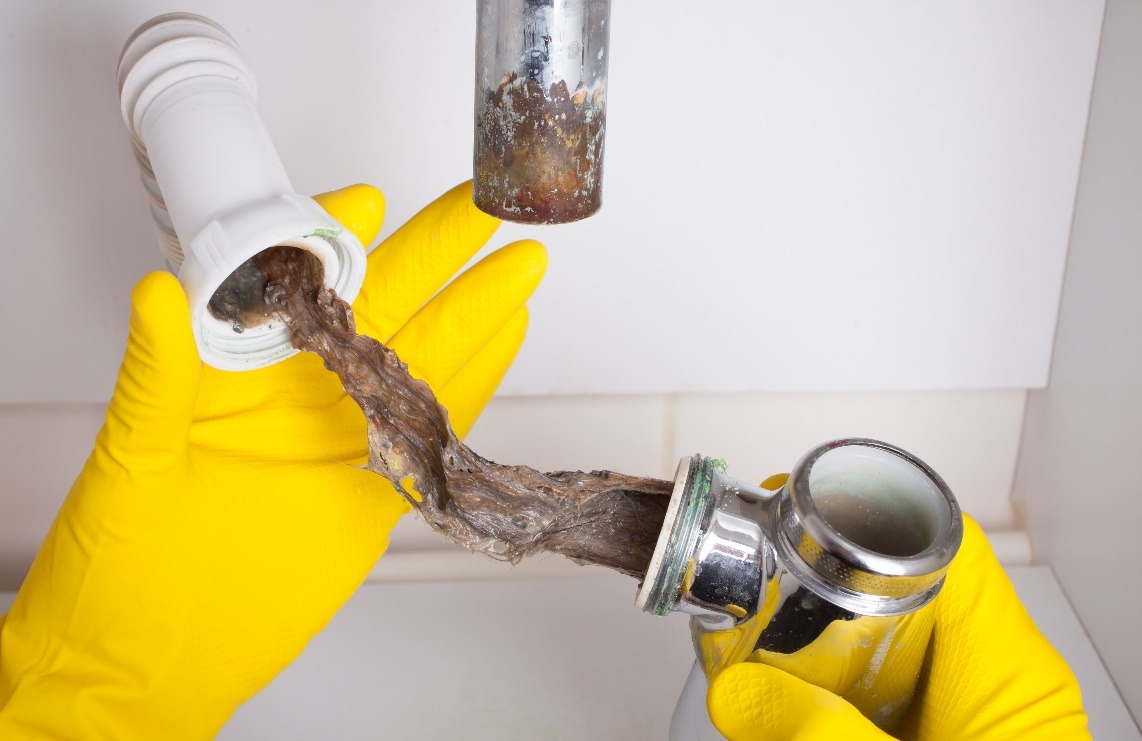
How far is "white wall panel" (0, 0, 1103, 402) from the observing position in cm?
114

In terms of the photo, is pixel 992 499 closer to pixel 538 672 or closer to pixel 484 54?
pixel 538 672

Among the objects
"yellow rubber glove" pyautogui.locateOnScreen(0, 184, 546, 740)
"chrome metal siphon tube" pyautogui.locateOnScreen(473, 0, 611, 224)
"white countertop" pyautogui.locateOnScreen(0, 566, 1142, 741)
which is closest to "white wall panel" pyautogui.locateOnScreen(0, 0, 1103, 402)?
"yellow rubber glove" pyautogui.locateOnScreen(0, 184, 546, 740)

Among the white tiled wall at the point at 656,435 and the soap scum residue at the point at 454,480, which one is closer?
the soap scum residue at the point at 454,480

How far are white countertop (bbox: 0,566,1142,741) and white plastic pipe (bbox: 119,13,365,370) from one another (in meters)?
0.50

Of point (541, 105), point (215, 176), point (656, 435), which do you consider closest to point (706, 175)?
point (656, 435)

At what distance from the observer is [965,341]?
1389 mm

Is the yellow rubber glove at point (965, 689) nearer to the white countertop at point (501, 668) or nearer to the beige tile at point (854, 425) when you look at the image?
the white countertop at point (501, 668)

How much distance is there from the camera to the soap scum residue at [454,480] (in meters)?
Result: 0.87

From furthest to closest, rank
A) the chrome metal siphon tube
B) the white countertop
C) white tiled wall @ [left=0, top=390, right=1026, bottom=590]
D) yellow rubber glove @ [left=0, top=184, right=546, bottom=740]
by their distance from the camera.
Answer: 1. white tiled wall @ [left=0, top=390, right=1026, bottom=590]
2. the white countertop
3. yellow rubber glove @ [left=0, top=184, right=546, bottom=740]
4. the chrome metal siphon tube

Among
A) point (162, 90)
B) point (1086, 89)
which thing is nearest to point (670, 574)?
point (162, 90)

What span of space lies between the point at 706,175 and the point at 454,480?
1.98ft

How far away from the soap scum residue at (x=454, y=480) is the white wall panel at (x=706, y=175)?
0.39 m

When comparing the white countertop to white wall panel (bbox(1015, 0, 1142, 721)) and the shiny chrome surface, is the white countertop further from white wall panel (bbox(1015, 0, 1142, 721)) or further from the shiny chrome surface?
the shiny chrome surface

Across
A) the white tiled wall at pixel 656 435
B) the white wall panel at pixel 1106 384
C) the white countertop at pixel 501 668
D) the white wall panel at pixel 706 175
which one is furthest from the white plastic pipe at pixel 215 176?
the white wall panel at pixel 1106 384
